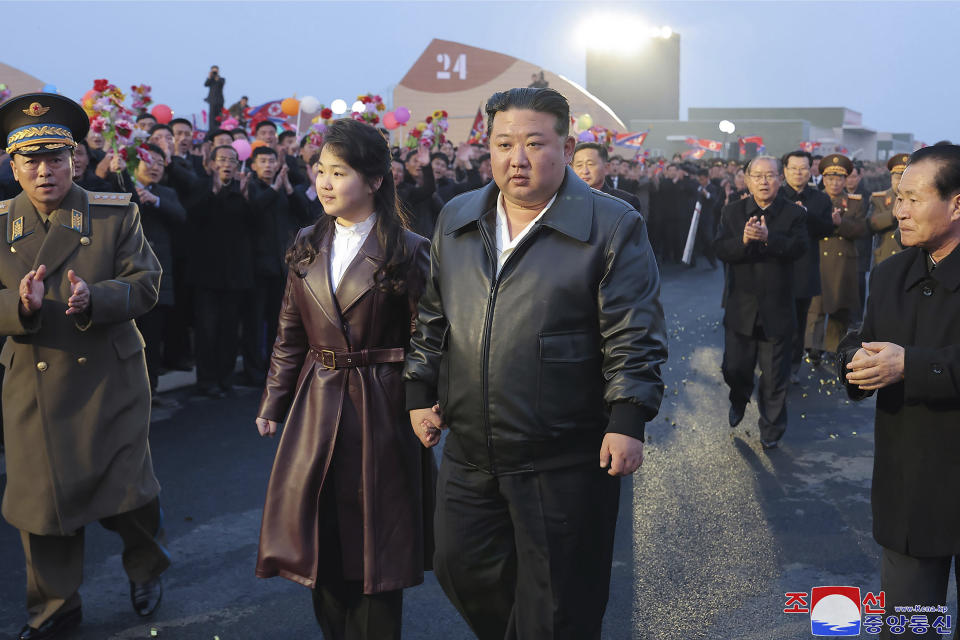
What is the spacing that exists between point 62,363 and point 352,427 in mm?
1486

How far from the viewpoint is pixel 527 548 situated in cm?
307

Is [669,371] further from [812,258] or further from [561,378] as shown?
[561,378]

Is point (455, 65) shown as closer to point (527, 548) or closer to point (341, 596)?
point (341, 596)

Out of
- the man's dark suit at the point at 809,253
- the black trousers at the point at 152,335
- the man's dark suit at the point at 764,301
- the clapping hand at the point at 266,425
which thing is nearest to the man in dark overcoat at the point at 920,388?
the clapping hand at the point at 266,425

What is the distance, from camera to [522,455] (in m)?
3.03

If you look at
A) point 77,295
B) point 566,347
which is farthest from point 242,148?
point 566,347

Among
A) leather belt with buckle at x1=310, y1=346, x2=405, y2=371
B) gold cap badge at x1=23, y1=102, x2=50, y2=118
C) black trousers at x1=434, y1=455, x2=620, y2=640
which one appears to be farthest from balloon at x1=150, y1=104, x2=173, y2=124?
black trousers at x1=434, y1=455, x2=620, y2=640

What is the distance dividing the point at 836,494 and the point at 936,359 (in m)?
3.46

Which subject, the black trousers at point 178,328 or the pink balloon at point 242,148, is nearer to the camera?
the black trousers at point 178,328

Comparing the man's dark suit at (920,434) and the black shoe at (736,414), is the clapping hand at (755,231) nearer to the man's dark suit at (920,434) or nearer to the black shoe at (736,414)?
the black shoe at (736,414)

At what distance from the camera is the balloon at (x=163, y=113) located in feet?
42.4

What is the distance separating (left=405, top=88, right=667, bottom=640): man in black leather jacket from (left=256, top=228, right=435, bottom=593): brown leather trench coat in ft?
1.23

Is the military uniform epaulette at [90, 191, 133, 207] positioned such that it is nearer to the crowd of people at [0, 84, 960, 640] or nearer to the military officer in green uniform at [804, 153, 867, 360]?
the crowd of people at [0, 84, 960, 640]

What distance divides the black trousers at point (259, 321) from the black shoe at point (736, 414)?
4.52 metres
